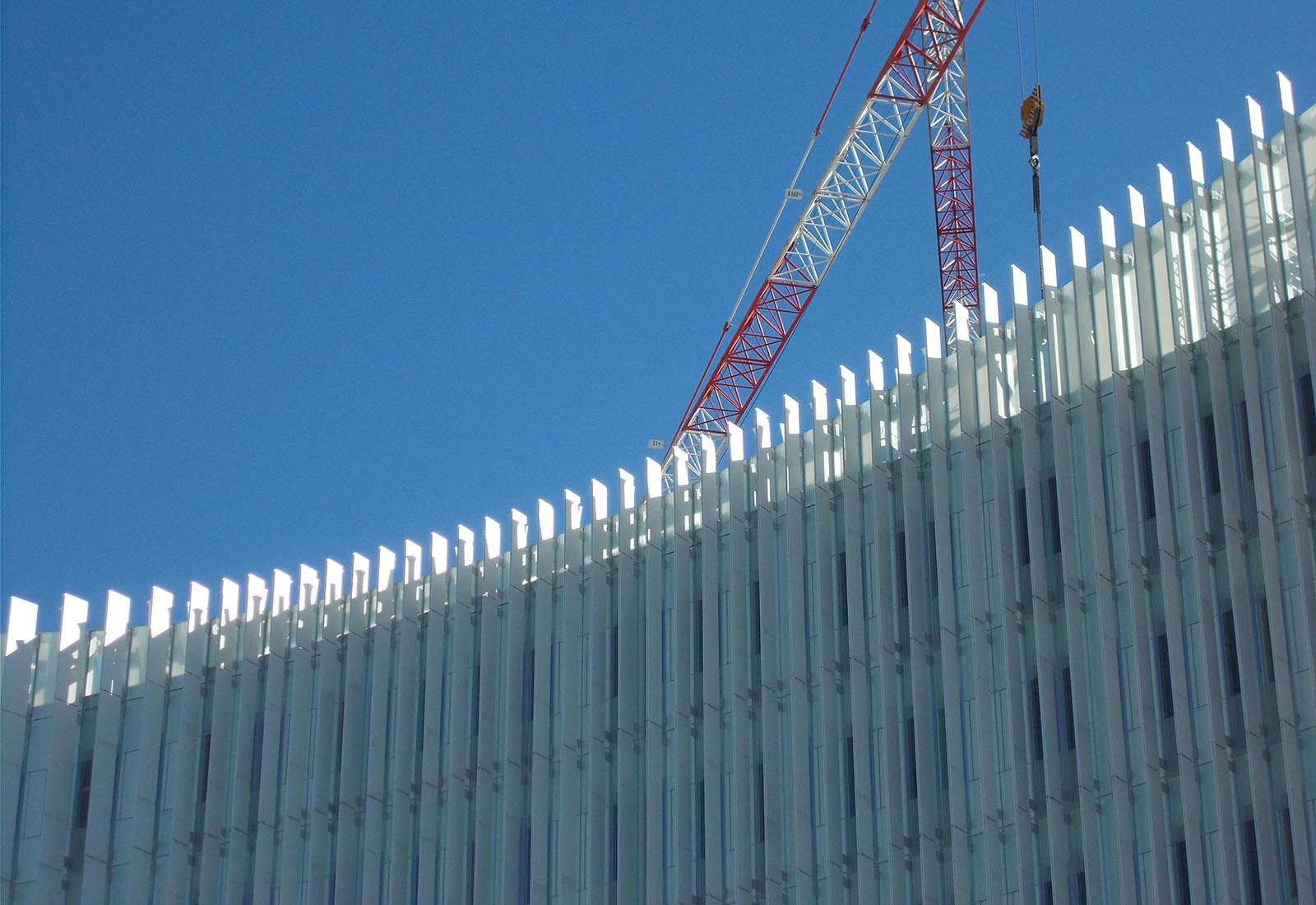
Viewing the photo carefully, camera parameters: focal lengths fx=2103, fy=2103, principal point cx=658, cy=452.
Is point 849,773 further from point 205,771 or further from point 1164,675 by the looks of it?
point 205,771

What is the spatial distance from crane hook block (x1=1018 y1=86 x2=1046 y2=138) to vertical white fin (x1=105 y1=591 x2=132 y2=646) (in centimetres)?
3506

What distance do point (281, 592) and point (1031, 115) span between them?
31.9 meters

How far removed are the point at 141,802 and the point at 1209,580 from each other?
109 feet

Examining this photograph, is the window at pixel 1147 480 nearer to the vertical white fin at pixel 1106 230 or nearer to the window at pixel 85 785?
the vertical white fin at pixel 1106 230

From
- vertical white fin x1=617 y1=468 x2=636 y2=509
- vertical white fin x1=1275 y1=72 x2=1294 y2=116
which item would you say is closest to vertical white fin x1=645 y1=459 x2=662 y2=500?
vertical white fin x1=617 y1=468 x2=636 y2=509

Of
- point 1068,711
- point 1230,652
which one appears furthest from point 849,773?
point 1230,652

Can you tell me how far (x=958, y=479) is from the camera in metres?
51.3

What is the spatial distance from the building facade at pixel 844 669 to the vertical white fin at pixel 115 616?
0.13 meters

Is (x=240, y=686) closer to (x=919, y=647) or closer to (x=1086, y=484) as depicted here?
(x=919, y=647)

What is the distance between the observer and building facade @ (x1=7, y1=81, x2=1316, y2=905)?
44.9 metres

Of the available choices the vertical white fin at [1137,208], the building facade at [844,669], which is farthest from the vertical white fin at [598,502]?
the vertical white fin at [1137,208]

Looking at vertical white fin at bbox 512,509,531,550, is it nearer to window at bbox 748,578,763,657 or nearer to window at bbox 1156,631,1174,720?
window at bbox 748,578,763,657

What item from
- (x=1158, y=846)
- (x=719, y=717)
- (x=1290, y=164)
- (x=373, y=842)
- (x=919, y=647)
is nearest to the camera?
(x=1158, y=846)

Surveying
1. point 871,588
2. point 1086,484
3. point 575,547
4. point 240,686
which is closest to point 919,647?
point 871,588
